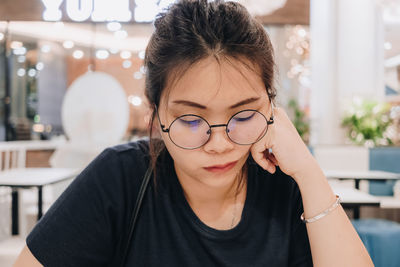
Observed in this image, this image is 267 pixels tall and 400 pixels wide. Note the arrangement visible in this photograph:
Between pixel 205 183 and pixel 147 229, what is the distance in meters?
0.18

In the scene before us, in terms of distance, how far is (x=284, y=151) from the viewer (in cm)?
90

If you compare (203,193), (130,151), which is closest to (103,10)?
(130,151)

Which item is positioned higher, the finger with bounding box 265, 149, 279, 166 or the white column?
the white column

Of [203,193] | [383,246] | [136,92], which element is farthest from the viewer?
[136,92]

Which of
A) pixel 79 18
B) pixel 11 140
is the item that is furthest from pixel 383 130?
pixel 11 140

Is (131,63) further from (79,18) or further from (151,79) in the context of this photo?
(151,79)

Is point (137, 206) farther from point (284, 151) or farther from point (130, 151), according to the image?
point (284, 151)

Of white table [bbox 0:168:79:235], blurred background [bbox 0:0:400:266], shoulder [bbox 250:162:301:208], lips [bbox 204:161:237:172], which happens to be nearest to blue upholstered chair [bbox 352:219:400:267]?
blurred background [bbox 0:0:400:266]

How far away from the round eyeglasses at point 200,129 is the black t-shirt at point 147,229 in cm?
15

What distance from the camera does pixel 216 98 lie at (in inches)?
29.6

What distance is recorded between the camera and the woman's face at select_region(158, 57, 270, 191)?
76cm

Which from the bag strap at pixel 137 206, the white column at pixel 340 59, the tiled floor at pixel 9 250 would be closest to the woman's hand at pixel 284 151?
the bag strap at pixel 137 206

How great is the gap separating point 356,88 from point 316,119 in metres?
0.76

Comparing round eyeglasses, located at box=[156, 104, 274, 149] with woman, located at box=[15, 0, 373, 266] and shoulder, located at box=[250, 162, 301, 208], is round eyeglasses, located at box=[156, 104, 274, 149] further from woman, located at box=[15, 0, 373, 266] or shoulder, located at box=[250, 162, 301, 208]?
shoulder, located at box=[250, 162, 301, 208]
